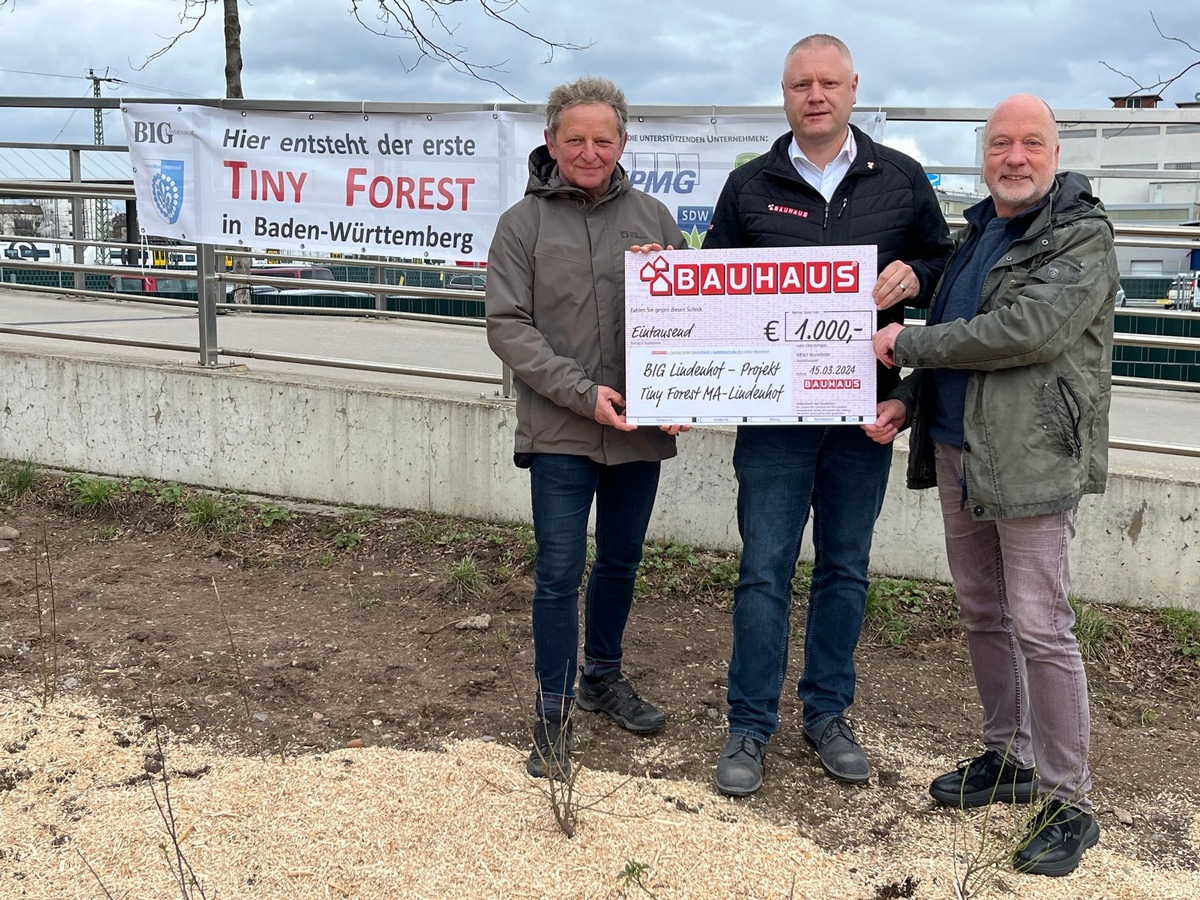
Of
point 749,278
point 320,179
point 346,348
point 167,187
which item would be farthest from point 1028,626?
point 346,348

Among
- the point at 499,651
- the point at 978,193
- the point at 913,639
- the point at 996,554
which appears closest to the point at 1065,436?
the point at 996,554

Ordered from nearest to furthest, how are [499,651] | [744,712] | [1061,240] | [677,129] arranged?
[1061,240], [744,712], [499,651], [677,129]

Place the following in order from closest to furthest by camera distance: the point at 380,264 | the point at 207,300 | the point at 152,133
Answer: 1. the point at 380,264
2. the point at 152,133
3. the point at 207,300

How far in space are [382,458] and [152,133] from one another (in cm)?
236

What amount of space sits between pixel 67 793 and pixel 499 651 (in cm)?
181

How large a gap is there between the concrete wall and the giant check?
1.95 metres

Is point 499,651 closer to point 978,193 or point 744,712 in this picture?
point 744,712

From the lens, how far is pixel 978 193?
486 inches

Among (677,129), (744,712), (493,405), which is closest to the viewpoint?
(744,712)

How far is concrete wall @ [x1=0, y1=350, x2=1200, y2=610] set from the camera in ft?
17.2

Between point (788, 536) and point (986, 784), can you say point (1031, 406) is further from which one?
point (986, 784)

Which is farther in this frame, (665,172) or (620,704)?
(665,172)

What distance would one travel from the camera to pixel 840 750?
12.6ft

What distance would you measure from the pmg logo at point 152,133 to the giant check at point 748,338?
407 cm
